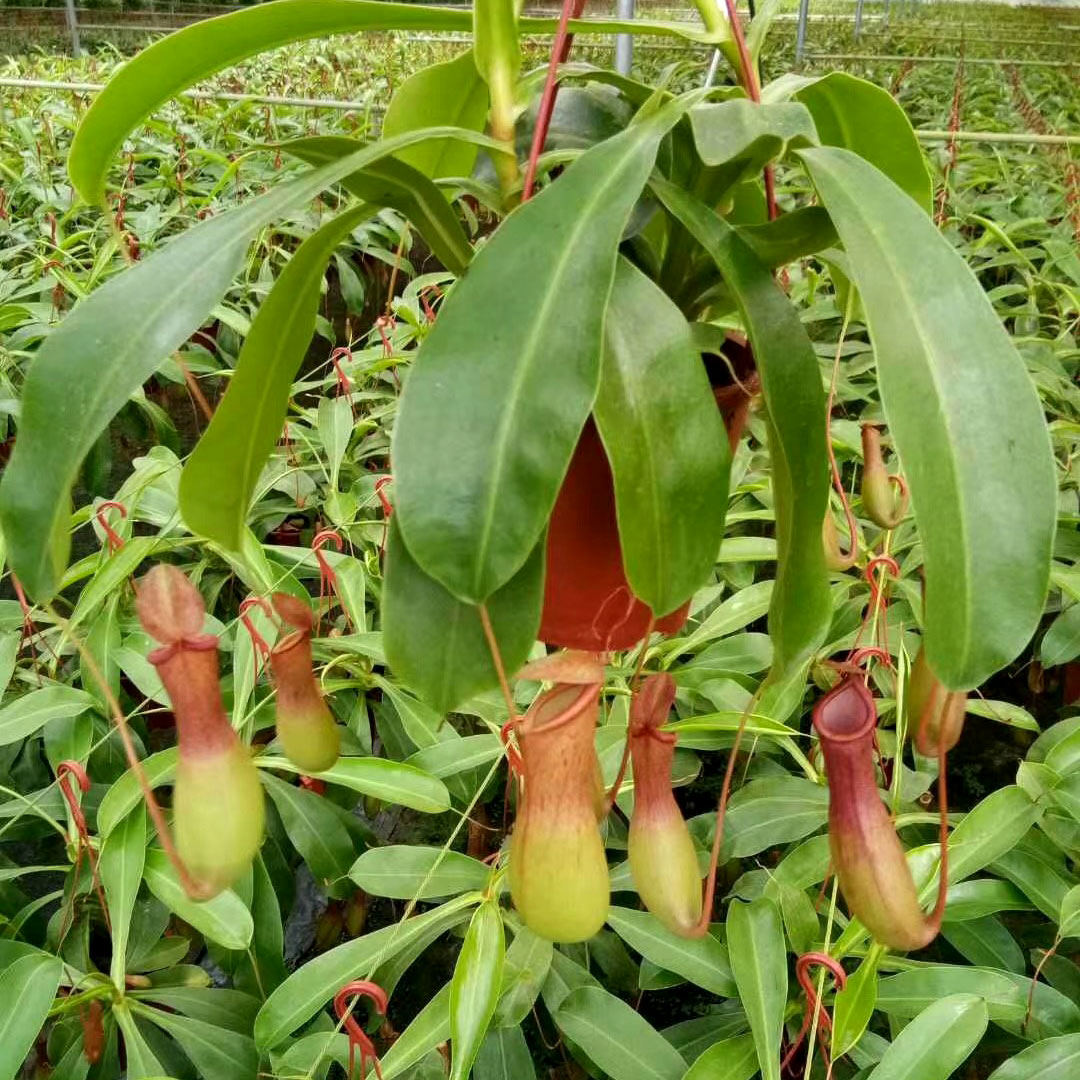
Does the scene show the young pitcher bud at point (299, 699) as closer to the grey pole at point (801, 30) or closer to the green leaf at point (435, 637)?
the green leaf at point (435, 637)

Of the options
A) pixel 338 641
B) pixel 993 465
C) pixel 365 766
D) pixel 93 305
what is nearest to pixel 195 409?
pixel 338 641

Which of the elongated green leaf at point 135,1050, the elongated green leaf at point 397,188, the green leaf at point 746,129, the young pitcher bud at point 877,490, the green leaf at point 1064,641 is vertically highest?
the green leaf at point 746,129

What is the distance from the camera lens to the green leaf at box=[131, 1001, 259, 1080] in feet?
2.08

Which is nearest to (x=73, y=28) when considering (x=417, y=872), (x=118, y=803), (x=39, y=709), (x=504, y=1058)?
(x=39, y=709)

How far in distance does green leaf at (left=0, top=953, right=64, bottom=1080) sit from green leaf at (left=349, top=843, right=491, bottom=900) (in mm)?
195

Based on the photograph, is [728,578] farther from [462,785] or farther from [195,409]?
[195,409]

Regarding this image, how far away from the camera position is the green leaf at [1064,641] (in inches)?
35.1

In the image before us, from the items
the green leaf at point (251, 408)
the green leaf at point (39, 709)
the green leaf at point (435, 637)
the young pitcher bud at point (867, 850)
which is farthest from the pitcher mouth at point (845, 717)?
the green leaf at point (39, 709)

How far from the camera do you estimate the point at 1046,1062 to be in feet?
1.87

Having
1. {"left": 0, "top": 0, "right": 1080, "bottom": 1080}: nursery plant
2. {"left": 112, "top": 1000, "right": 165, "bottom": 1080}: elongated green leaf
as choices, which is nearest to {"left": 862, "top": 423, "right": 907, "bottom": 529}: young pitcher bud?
{"left": 0, "top": 0, "right": 1080, "bottom": 1080}: nursery plant

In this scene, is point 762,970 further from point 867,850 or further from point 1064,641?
point 1064,641

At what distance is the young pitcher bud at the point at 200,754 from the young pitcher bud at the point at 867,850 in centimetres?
21

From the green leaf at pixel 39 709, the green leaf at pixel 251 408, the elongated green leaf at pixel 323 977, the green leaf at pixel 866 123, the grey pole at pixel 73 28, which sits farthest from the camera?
the grey pole at pixel 73 28

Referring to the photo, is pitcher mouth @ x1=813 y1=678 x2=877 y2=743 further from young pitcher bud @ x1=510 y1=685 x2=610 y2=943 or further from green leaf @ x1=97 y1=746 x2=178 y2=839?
green leaf @ x1=97 y1=746 x2=178 y2=839
